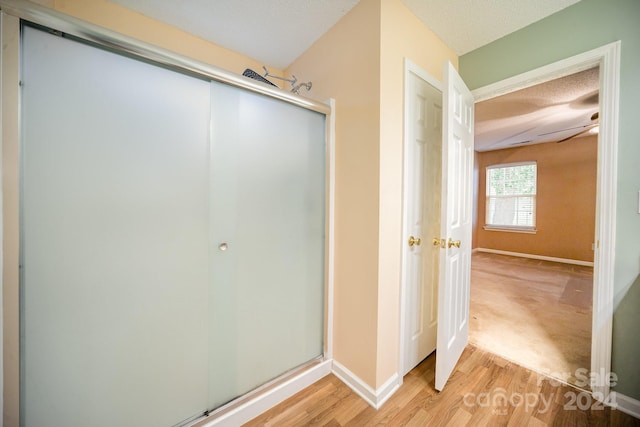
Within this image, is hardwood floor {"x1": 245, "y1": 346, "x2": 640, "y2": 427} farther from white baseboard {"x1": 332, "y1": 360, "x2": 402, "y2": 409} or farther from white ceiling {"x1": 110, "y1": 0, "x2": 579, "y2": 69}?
white ceiling {"x1": 110, "y1": 0, "x2": 579, "y2": 69}

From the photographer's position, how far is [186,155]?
1102 millimetres

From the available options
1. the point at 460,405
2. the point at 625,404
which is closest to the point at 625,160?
the point at 625,404

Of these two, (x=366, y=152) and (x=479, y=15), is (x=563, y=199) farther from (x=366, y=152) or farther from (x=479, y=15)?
(x=366, y=152)

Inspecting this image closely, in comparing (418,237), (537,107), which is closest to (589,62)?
(418,237)

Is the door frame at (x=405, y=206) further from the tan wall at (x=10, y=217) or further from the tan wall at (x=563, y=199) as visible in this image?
the tan wall at (x=563, y=199)

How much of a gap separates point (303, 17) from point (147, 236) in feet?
5.38

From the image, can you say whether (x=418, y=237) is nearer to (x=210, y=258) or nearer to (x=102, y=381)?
(x=210, y=258)

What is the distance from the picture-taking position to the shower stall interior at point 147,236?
841 mm

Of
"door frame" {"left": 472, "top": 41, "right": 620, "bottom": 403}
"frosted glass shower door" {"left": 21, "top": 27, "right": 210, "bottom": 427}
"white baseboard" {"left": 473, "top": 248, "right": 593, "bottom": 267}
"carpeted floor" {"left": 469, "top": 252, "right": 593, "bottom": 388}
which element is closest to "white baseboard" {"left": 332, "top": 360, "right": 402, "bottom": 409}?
"frosted glass shower door" {"left": 21, "top": 27, "right": 210, "bottom": 427}

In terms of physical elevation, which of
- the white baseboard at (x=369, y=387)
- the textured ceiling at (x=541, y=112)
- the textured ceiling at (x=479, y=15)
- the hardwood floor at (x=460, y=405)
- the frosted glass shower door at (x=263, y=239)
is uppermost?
the textured ceiling at (x=541, y=112)

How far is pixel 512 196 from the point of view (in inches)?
208

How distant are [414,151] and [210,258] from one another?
1433 millimetres

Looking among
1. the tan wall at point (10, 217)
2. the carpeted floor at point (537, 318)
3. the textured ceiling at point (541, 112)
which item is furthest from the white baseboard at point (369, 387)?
the textured ceiling at point (541, 112)

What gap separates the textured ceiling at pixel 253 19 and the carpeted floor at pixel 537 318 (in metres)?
2.83
